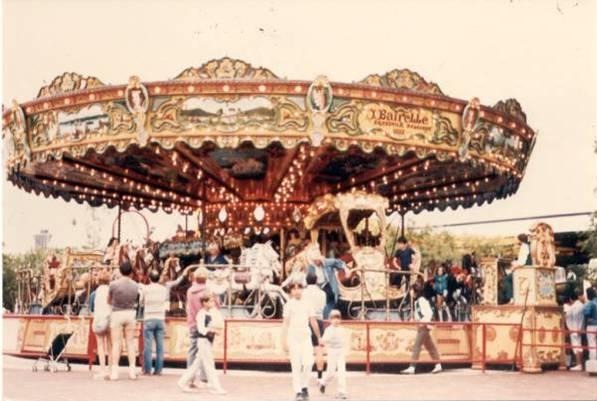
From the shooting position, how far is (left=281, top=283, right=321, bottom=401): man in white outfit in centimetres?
1068

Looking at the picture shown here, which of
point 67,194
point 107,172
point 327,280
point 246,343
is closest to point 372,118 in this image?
point 327,280

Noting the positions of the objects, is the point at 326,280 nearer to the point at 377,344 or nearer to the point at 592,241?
the point at 377,344

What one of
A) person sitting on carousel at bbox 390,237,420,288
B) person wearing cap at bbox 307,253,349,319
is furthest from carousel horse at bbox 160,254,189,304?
person wearing cap at bbox 307,253,349,319

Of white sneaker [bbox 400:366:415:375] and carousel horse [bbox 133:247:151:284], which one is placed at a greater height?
carousel horse [bbox 133:247:151:284]

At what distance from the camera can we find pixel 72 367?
15.8 m

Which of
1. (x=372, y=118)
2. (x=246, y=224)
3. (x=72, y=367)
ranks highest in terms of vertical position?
(x=372, y=118)

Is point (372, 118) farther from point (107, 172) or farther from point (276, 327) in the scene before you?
point (107, 172)

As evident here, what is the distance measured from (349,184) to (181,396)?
1245 centimetres

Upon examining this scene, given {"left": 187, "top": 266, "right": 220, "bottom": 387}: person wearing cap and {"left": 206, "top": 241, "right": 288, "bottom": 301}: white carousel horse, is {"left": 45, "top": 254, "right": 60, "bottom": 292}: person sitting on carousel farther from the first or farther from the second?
{"left": 187, "top": 266, "right": 220, "bottom": 387}: person wearing cap

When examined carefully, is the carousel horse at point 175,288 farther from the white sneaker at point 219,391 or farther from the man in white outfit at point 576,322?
the man in white outfit at point 576,322

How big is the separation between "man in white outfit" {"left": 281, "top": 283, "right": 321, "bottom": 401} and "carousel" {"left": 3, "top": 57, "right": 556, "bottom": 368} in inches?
178

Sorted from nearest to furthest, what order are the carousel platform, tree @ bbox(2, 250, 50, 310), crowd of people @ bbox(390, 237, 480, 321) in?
the carousel platform → crowd of people @ bbox(390, 237, 480, 321) → tree @ bbox(2, 250, 50, 310)

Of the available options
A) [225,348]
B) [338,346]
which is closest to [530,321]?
[225,348]

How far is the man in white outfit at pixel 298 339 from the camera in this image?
10.7 m
